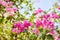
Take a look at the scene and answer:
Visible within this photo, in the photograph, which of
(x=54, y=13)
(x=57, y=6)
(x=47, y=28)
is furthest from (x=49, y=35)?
(x=57, y=6)

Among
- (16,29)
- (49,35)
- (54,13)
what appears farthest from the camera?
(54,13)

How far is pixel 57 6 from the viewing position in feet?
13.2

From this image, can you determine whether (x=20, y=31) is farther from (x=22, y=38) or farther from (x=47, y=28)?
(x=47, y=28)

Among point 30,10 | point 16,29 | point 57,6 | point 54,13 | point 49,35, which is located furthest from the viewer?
point 30,10

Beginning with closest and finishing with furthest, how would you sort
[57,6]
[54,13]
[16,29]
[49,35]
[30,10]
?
[49,35] < [16,29] < [54,13] < [57,6] < [30,10]

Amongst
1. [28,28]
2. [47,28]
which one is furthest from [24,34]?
[47,28]

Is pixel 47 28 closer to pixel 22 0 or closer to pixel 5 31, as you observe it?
pixel 5 31

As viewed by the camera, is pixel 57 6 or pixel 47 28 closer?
pixel 47 28

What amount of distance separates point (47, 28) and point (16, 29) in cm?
40

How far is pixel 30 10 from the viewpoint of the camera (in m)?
4.46

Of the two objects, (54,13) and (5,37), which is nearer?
(5,37)

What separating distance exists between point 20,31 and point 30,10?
185 centimetres

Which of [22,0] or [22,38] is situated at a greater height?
[22,0]

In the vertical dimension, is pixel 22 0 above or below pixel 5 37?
above
